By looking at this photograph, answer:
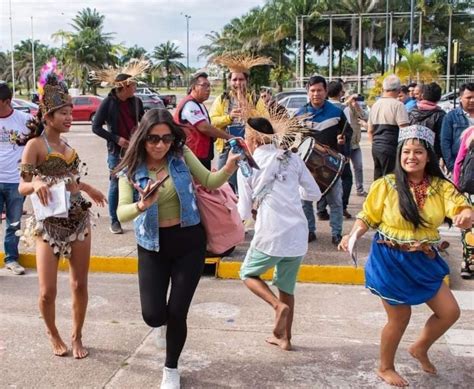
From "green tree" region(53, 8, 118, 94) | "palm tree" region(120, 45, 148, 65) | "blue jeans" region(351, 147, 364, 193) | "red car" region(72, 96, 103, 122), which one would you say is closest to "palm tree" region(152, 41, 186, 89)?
"palm tree" region(120, 45, 148, 65)

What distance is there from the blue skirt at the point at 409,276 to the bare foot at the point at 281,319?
0.70 m

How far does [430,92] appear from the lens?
7.39 metres

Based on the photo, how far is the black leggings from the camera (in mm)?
3543

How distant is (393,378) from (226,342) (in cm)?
124

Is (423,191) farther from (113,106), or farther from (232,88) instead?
(113,106)

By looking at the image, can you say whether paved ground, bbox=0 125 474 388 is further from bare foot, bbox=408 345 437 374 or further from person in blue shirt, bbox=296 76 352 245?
→ person in blue shirt, bbox=296 76 352 245

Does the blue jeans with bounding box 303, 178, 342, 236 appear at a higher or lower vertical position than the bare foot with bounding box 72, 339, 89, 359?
higher

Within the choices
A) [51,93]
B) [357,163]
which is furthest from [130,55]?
[51,93]

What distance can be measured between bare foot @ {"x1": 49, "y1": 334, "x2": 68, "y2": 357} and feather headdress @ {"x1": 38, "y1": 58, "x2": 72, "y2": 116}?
1518mm

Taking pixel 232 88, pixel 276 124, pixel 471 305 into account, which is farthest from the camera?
pixel 232 88

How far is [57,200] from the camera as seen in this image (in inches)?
155

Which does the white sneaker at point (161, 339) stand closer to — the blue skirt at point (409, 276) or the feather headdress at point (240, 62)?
the blue skirt at point (409, 276)

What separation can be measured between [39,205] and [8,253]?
246 cm

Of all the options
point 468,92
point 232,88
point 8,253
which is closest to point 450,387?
point 468,92
